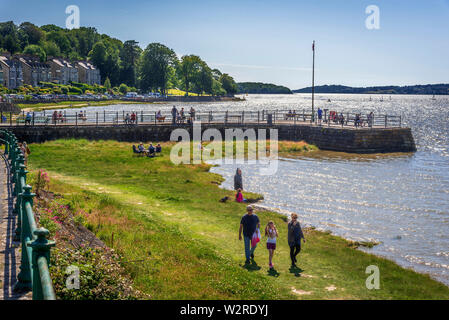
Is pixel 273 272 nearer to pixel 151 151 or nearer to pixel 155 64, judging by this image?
pixel 151 151

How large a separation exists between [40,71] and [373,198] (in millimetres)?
165074

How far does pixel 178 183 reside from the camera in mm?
26656

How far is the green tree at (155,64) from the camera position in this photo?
6649 inches

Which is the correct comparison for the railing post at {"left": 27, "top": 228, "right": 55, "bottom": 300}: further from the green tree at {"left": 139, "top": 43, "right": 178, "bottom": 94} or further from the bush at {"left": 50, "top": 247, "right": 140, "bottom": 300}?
the green tree at {"left": 139, "top": 43, "right": 178, "bottom": 94}

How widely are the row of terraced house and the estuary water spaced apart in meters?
132

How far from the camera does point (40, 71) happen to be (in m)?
169

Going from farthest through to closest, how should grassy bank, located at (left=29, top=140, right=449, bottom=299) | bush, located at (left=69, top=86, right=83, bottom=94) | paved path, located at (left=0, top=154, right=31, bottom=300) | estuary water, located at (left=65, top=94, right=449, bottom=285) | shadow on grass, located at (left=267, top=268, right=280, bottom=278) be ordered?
1. bush, located at (left=69, top=86, right=83, bottom=94)
2. estuary water, located at (left=65, top=94, right=449, bottom=285)
3. shadow on grass, located at (left=267, top=268, right=280, bottom=278)
4. grassy bank, located at (left=29, top=140, right=449, bottom=299)
5. paved path, located at (left=0, top=154, right=31, bottom=300)

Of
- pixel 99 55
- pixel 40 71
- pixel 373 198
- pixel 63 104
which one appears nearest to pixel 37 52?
pixel 40 71

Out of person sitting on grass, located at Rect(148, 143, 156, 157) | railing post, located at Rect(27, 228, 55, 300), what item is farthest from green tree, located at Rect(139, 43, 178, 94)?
railing post, located at Rect(27, 228, 55, 300)

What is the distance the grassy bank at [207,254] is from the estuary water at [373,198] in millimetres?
2037

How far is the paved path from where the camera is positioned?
20.8 feet

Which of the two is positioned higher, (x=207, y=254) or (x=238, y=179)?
(x=238, y=179)
